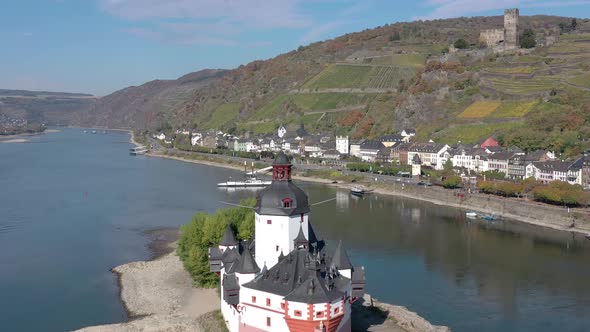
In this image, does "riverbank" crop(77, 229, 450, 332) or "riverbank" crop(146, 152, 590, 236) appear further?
"riverbank" crop(146, 152, 590, 236)

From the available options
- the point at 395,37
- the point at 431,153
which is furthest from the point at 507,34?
the point at 395,37

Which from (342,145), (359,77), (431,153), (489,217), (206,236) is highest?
(359,77)

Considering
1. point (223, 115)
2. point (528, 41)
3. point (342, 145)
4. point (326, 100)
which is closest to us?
point (342, 145)

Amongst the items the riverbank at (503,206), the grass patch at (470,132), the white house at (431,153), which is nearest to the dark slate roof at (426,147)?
the white house at (431,153)

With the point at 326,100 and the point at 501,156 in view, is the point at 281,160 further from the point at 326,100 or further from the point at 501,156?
the point at 326,100

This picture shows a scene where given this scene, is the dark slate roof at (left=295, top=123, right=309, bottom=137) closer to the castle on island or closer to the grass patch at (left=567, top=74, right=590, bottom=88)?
the grass patch at (left=567, top=74, right=590, bottom=88)

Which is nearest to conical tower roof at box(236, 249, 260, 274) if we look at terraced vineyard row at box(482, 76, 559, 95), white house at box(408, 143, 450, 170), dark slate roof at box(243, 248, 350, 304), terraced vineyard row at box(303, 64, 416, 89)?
dark slate roof at box(243, 248, 350, 304)
